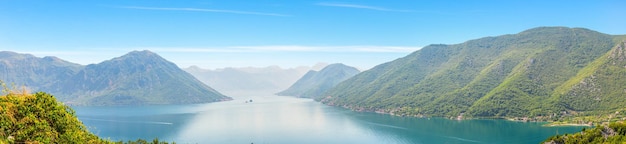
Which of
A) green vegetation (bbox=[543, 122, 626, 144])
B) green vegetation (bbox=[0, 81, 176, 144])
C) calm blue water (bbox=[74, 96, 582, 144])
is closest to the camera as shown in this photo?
green vegetation (bbox=[0, 81, 176, 144])

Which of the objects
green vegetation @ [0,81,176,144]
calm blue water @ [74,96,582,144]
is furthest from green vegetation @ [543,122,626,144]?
green vegetation @ [0,81,176,144]

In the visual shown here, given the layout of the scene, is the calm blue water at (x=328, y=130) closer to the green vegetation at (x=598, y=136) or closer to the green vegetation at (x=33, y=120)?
the green vegetation at (x=598, y=136)

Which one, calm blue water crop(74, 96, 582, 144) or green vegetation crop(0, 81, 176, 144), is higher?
green vegetation crop(0, 81, 176, 144)

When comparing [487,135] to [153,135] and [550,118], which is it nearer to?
[550,118]

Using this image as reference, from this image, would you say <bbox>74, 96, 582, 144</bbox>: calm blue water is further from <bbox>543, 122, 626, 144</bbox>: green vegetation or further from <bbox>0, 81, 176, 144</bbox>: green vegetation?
<bbox>0, 81, 176, 144</bbox>: green vegetation

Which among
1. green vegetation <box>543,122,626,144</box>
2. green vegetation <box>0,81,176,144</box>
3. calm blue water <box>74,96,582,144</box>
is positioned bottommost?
calm blue water <box>74,96,582,144</box>

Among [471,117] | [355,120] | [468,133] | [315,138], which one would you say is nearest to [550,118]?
[471,117]

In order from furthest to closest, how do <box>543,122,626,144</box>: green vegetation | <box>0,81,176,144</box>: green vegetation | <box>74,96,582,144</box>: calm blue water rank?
<box>74,96,582,144</box>: calm blue water < <box>543,122,626,144</box>: green vegetation < <box>0,81,176,144</box>: green vegetation

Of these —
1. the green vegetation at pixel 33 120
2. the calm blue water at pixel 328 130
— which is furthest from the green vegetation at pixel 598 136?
the green vegetation at pixel 33 120

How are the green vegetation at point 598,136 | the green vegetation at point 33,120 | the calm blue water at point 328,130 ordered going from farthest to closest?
the calm blue water at point 328,130 → the green vegetation at point 598,136 → the green vegetation at point 33,120

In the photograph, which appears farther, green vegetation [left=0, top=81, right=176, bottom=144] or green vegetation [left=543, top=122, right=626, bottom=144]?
green vegetation [left=543, top=122, right=626, bottom=144]
